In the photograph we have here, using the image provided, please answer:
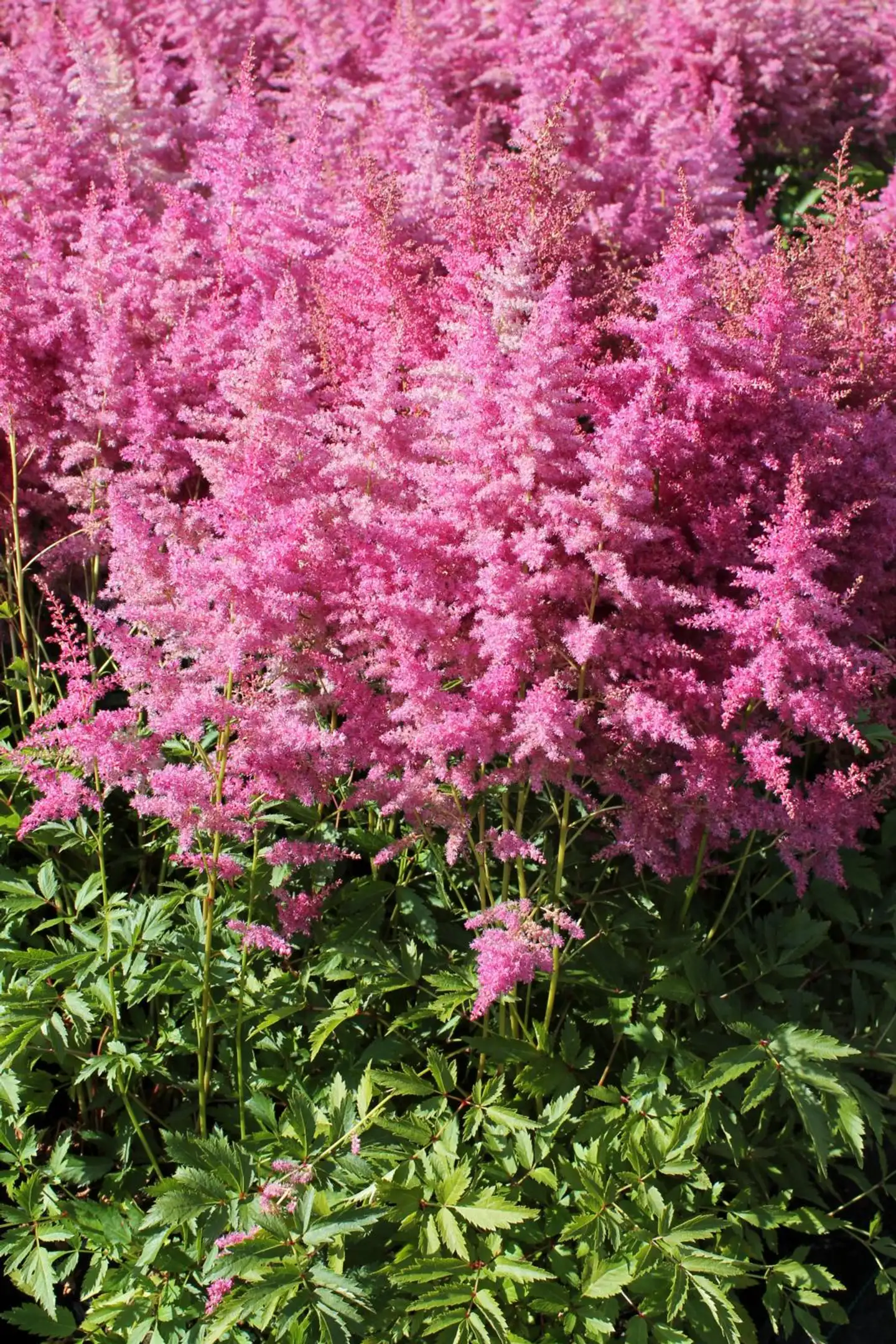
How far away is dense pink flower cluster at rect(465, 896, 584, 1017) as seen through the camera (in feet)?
6.85

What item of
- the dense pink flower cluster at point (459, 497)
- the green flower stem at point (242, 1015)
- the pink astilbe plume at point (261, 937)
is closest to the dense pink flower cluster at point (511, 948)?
the dense pink flower cluster at point (459, 497)

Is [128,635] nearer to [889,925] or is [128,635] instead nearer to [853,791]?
[853,791]

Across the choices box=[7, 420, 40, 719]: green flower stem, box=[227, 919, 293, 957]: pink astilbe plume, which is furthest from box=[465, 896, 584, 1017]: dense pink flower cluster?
box=[7, 420, 40, 719]: green flower stem

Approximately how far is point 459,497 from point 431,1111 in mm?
1262

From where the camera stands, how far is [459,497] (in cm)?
218

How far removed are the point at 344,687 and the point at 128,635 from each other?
435mm

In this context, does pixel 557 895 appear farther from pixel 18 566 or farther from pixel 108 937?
pixel 18 566

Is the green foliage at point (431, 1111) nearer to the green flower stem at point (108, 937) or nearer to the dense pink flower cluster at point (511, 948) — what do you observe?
the green flower stem at point (108, 937)

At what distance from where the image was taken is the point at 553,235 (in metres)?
2.64

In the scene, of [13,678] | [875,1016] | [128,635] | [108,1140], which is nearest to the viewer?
[128,635]

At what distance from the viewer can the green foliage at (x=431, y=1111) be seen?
2021mm

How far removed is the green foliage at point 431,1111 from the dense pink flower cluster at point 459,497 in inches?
11.7

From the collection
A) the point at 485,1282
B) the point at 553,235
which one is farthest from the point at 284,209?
the point at 485,1282

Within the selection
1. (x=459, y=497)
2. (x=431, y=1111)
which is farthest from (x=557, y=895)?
(x=459, y=497)
